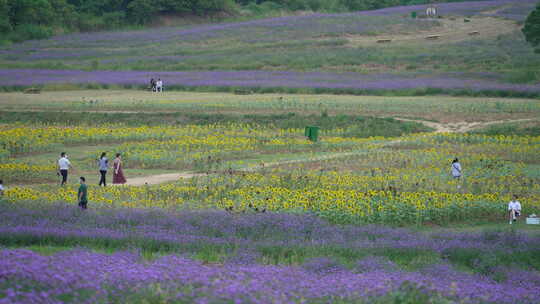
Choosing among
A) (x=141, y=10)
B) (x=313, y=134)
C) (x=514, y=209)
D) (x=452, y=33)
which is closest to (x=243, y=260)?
(x=514, y=209)

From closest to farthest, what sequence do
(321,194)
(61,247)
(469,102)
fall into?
(61,247) → (321,194) → (469,102)

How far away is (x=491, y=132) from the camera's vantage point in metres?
33.5

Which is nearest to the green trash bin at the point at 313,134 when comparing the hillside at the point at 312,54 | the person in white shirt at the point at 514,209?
the person in white shirt at the point at 514,209

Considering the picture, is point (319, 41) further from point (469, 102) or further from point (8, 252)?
point (8, 252)

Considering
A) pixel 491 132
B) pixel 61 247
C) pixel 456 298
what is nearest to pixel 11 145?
pixel 61 247

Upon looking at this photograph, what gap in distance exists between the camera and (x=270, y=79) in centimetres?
5806

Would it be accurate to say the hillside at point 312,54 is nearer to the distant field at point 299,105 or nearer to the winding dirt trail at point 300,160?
the distant field at point 299,105

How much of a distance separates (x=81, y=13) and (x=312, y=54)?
40.3 meters

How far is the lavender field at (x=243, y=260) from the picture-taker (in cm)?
805

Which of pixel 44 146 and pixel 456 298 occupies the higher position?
pixel 456 298

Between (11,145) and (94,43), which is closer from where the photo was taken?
(11,145)

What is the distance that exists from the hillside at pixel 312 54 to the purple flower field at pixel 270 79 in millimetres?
79

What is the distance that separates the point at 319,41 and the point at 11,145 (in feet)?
181

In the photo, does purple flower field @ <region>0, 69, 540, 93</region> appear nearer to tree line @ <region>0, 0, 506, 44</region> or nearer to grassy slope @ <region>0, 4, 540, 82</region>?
grassy slope @ <region>0, 4, 540, 82</region>
